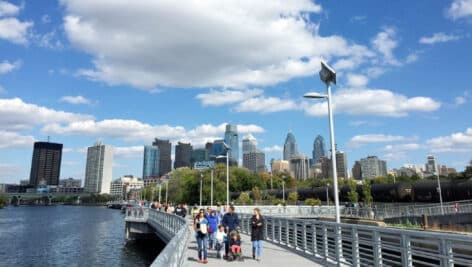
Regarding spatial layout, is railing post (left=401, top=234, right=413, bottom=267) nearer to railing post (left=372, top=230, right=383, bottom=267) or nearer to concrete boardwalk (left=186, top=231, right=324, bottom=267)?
railing post (left=372, top=230, right=383, bottom=267)

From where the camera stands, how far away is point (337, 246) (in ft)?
40.0

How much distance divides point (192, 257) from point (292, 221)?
5176mm

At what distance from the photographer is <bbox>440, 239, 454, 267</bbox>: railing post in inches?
291

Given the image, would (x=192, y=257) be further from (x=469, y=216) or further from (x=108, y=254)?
(x=469, y=216)

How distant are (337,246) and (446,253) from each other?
4990 mm

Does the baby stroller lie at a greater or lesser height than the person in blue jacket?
lesser

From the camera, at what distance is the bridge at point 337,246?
7.43m

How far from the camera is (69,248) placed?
37.8 m

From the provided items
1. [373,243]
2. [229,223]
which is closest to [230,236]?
[229,223]

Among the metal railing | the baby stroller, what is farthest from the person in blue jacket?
the metal railing

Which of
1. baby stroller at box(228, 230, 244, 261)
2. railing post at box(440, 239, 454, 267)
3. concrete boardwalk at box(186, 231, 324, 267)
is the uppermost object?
railing post at box(440, 239, 454, 267)

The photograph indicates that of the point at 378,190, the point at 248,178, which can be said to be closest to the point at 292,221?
the point at 378,190

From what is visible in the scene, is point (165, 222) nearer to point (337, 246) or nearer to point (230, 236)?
point (230, 236)

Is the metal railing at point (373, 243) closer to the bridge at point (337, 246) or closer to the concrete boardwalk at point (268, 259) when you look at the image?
the bridge at point (337, 246)
